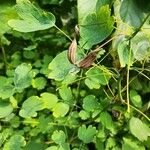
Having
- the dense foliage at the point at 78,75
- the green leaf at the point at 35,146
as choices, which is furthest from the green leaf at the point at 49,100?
the green leaf at the point at 35,146

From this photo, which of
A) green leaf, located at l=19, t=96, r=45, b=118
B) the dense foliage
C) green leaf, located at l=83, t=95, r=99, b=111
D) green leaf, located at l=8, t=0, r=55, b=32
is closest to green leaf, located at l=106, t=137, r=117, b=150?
the dense foliage

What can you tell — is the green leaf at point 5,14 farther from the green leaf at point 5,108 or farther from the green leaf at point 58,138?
the green leaf at point 58,138

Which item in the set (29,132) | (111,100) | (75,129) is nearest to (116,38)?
(111,100)

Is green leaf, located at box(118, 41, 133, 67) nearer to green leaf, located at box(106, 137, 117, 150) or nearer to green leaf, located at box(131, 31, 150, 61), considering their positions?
green leaf, located at box(131, 31, 150, 61)

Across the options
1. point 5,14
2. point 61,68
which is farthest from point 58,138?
point 5,14

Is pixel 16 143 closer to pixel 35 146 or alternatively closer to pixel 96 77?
pixel 35 146

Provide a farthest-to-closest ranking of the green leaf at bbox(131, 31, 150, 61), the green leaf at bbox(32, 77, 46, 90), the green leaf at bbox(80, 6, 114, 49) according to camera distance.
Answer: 1. the green leaf at bbox(32, 77, 46, 90)
2. the green leaf at bbox(131, 31, 150, 61)
3. the green leaf at bbox(80, 6, 114, 49)
